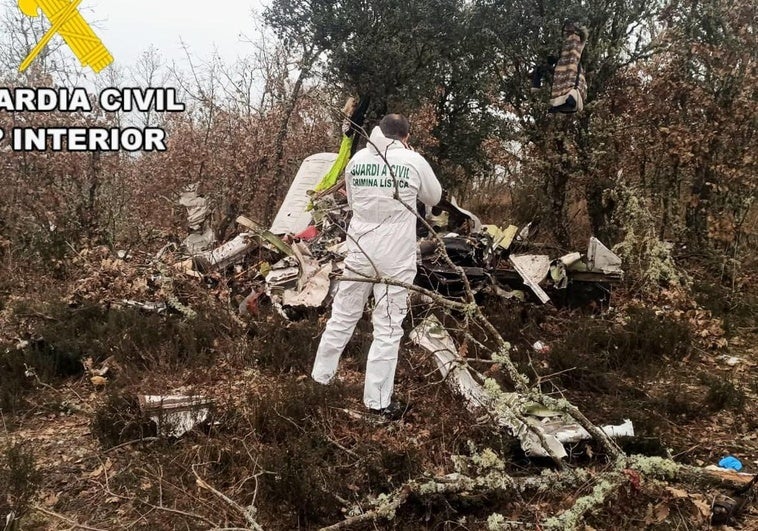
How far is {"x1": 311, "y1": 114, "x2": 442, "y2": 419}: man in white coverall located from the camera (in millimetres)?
3688

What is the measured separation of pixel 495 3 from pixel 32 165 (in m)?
6.06

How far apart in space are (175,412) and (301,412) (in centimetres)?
81

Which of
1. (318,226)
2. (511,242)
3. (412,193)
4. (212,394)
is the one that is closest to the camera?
(412,193)

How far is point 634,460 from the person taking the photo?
9.07ft

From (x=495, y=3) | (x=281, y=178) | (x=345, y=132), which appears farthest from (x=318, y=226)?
(x=495, y=3)

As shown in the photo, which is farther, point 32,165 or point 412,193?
point 32,165

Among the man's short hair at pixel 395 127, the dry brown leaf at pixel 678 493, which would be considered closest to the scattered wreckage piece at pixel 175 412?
the man's short hair at pixel 395 127

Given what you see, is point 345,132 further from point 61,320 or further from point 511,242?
point 61,320

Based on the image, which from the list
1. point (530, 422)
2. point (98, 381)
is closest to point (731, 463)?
point (530, 422)

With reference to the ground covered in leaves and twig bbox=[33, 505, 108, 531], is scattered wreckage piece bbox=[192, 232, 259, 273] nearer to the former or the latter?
the ground covered in leaves

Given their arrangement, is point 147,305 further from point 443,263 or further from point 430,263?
point 443,263

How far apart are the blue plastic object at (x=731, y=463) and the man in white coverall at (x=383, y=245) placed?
6.25 ft

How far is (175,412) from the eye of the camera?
3.66 m

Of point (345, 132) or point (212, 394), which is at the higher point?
point (345, 132)
